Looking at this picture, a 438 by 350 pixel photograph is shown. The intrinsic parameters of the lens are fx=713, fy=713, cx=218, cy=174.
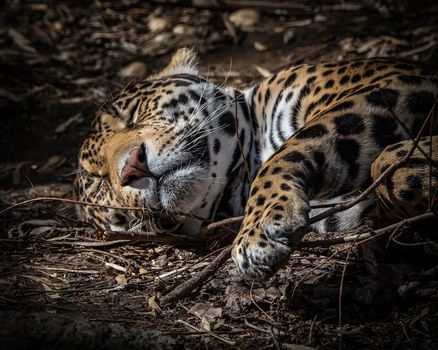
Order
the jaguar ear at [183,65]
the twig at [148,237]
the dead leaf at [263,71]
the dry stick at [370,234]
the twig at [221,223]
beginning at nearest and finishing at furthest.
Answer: the dry stick at [370,234], the twig at [221,223], the twig at [148,237], the jaguar ear at [183,65], the dead leaf at [263,71]

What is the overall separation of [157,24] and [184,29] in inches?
20.8

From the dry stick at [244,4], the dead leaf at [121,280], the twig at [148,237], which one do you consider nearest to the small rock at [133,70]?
the dry stick at [244,4]

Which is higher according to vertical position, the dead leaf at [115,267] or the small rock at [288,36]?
the small rock at [288,36]

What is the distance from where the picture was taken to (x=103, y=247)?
202 inches

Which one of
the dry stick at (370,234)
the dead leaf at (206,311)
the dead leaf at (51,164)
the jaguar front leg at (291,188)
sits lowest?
the dead leaf at (51,164)

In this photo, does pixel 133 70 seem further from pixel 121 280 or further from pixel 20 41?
pixel 121 280

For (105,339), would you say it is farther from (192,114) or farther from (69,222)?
(69,222)

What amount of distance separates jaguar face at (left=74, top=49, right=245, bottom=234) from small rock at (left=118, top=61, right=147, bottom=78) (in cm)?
307

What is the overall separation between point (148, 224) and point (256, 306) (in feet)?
3.96

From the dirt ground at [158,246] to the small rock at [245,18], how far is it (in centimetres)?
2

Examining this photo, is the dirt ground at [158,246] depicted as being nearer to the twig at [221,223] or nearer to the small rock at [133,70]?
→ the small rock at [133,70]

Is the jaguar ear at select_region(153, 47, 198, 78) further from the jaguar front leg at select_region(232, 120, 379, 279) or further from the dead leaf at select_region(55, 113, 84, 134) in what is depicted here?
the dead leaf at select_region(55, 113, 84, 134)

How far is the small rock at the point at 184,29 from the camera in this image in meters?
9.48

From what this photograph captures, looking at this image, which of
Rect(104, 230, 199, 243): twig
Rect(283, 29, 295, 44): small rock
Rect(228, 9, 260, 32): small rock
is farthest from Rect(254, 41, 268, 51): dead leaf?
Rect(104, 230, 199, 243): twig
